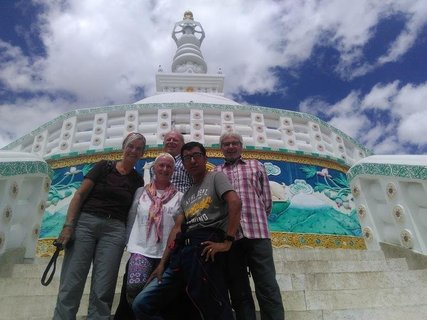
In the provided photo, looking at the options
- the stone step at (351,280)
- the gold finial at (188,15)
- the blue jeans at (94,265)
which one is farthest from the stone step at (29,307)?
the gold finial at (188,15)

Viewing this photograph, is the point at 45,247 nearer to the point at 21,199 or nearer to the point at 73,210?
the point at 21,199

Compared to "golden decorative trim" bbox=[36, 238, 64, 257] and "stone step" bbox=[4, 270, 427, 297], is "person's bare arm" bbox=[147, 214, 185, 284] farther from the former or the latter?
"golden decorative trim" bbox=[36, 238, 64, 257]

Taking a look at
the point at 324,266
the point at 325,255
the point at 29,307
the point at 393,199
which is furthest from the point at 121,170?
the point at 393,199

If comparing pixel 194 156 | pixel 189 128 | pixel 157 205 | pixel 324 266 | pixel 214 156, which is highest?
pixel 189 128

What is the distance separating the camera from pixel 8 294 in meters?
3.44

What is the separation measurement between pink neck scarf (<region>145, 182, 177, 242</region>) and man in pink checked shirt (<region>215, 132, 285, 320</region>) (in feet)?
1.49

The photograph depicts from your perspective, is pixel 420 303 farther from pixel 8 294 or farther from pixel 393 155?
pixel 8 294

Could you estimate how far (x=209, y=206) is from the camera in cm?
238

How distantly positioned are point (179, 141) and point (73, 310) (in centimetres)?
148

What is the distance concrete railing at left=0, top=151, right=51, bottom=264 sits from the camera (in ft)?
13.6

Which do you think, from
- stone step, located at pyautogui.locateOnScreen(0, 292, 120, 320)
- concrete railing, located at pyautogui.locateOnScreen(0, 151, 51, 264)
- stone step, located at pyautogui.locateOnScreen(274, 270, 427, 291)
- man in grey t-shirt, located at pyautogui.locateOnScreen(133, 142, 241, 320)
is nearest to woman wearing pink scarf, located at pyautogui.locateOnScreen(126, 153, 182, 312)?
man in grey t-shirt, located at pyautogui.locateOnScreen(133, 142, 241, 320)

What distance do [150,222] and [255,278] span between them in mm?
796

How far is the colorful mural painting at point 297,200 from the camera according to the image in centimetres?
721

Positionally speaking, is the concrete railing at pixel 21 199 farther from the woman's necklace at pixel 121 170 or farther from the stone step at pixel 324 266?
the stone step at pixel 324 266
